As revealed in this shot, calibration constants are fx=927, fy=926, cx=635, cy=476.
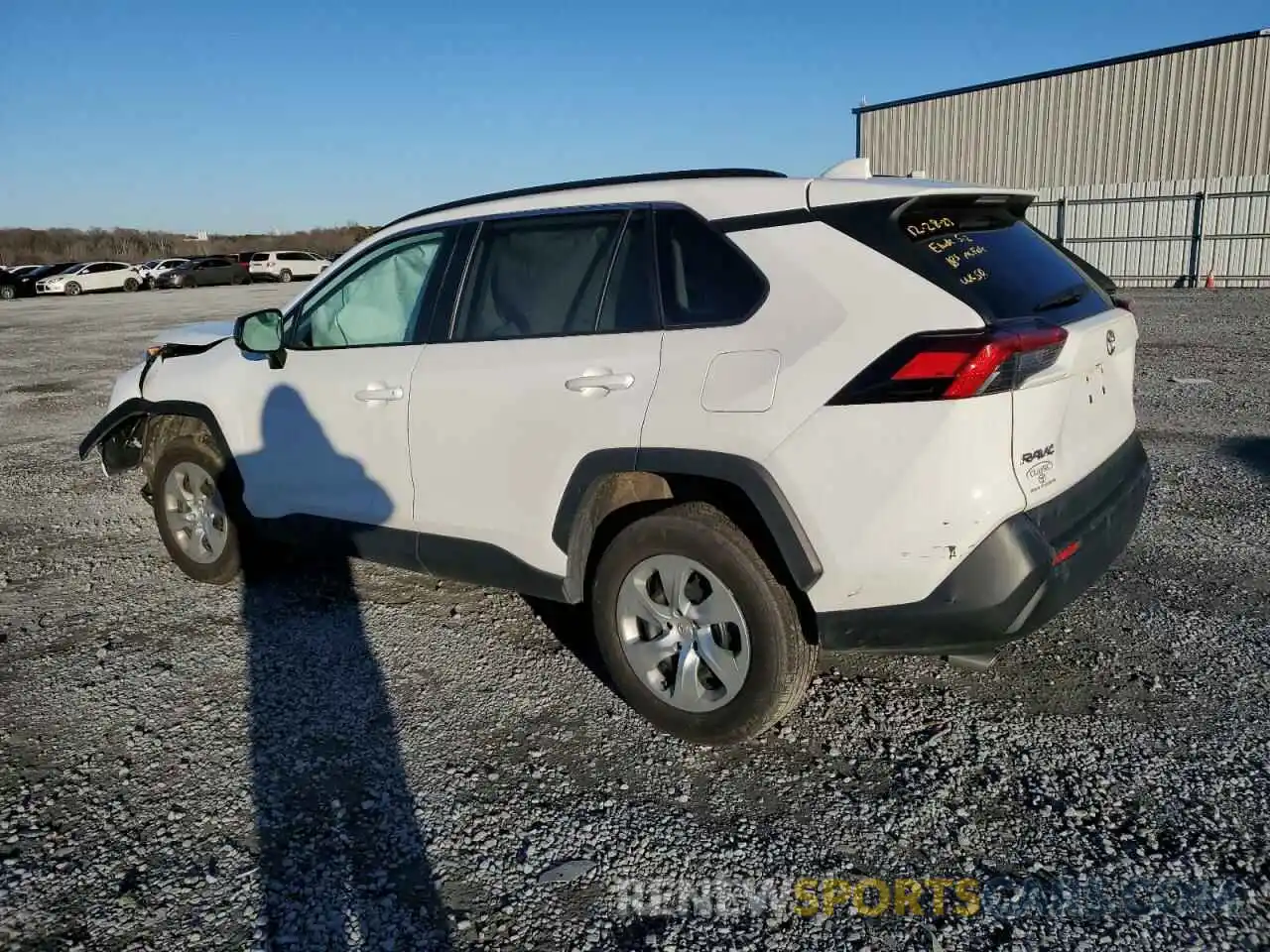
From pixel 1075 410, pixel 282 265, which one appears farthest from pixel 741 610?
pixel 282 265

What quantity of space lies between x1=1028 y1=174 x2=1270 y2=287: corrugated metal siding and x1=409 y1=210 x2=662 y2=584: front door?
68.4 feet

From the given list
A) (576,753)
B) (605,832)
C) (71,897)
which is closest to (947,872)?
(605,832)

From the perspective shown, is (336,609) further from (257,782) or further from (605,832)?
(605,832)

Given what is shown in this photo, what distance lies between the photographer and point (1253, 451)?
6.53m

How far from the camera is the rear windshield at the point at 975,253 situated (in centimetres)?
273

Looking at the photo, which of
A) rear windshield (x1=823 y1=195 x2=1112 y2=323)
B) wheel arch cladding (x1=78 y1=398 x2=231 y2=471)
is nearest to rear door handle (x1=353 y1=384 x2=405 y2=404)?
wheel arch cladding (x1=78 y1=398 x2=231 y2=471)

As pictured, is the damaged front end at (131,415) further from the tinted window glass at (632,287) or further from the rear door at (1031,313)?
the rear door at (1031,313)

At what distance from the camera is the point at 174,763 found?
326 centimetres

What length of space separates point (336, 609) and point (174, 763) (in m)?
1.36

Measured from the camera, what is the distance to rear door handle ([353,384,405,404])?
12.4 feet

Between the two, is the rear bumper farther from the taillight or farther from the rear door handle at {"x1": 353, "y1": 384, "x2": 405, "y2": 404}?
the rear door handle at {"x1": 353, "y1": 384, "x2": 405, "y2": 404}

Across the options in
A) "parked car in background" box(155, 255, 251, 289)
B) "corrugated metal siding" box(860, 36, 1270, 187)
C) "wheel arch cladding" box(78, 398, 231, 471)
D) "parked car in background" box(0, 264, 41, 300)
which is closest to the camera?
"wheel arch cladding" box(78, 398, 231, 471)

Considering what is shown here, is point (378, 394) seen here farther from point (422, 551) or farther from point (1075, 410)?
point (1075, 410)

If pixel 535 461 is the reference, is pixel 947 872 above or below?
below
